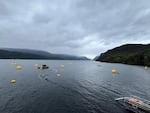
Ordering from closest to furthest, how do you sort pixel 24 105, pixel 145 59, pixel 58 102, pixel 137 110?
pixel 137 110, pixel 24 105, pixel 58 102, pixel 145 59

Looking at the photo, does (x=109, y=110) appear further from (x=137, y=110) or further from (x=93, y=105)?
(x=137, y=110)

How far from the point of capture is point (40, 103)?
33750 millimetres

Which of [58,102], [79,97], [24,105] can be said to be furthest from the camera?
[79,97]

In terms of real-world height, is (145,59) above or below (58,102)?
above

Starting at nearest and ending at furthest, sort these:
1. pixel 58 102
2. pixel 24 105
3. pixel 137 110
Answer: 1. pixel 137 110
2. pixel 24 105
3. pixel 58 102

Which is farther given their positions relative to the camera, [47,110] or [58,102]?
[58,102]

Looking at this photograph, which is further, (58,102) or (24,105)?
(58,102)

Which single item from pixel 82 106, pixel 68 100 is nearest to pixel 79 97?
pixel 68 100

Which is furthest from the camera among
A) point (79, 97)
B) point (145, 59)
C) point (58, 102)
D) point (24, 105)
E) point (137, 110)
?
point (145, 59)

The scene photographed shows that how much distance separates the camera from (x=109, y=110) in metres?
30.0

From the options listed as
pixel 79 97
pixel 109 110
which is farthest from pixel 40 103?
pixel 109 110

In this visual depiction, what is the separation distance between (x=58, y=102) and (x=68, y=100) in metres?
3.42

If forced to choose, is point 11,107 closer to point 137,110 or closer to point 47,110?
point 47,110

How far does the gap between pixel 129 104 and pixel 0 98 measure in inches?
1523
